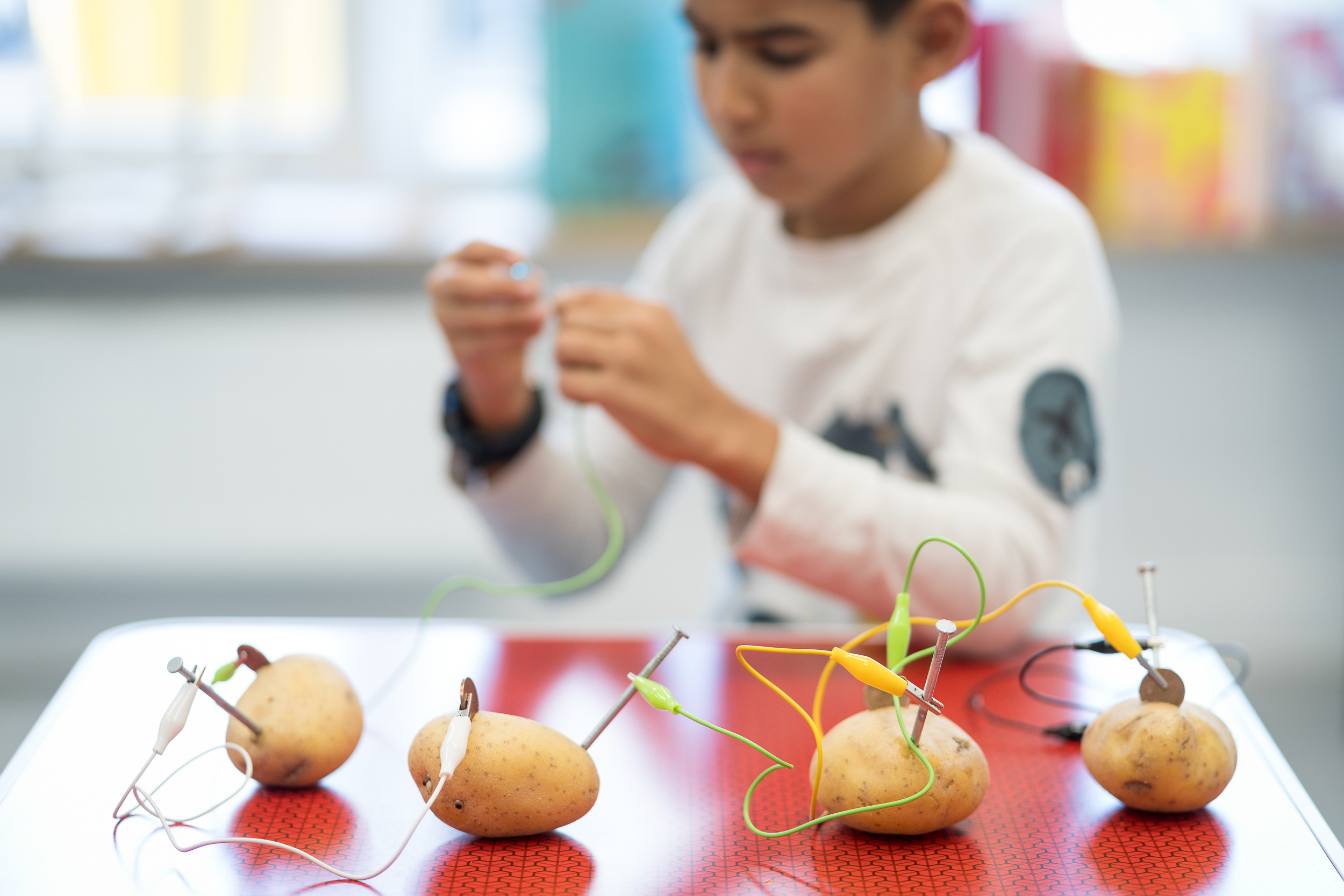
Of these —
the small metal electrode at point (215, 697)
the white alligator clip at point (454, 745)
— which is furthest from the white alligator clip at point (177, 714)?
the white alligator clip at point (454, 745)

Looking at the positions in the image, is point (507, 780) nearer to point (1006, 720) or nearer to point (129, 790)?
point (129, 790)

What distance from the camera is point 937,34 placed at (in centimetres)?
94

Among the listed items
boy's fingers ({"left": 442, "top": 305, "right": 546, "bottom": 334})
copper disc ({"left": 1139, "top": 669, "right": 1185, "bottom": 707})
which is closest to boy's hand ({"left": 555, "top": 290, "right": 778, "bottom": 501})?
boy's fingers ({"left": 442, "top": 305, "right": 546, "bottom": 334})

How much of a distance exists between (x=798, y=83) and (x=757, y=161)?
0.22 feet

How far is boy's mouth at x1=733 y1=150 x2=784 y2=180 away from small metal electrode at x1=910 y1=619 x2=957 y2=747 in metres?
0.48

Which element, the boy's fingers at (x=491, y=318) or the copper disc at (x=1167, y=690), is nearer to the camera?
the copper disc at (x=1167, y=690)

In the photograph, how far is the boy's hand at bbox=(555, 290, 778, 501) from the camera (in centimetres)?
84

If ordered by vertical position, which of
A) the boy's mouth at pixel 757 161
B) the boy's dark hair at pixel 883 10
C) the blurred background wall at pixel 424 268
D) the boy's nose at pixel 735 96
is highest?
the boy's dark hair at pixel 883 10

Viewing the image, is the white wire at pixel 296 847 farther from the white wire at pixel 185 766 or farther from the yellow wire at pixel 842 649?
the yellow wire at pixel 842 649

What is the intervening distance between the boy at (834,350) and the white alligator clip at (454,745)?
34cm

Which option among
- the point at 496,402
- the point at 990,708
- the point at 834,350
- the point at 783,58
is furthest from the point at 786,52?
the point at 990,708

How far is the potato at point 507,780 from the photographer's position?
518 millimetres

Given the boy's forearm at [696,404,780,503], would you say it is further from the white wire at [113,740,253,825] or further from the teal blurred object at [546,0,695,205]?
the teal blurred object at [546,0,695,205]

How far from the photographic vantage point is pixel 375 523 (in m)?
1.89
